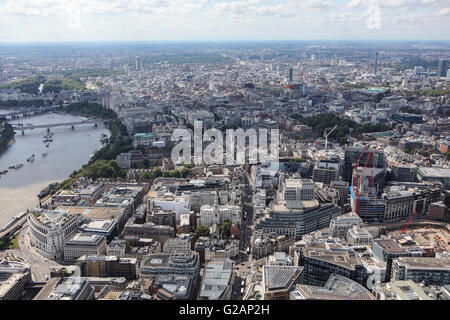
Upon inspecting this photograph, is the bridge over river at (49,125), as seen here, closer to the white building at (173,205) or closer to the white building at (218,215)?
the white building at (173,205)

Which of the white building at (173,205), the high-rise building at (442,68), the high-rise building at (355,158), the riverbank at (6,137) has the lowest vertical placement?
the riverbank at (6,137)

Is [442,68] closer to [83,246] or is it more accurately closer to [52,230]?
[83,246]

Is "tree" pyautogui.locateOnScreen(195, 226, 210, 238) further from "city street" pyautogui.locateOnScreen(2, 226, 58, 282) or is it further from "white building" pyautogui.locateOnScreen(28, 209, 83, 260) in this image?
"city street" pyautogui.locateOnScreen(2, 226, 58, 282)

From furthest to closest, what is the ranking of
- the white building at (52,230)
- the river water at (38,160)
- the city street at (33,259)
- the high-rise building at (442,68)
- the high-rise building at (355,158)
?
the high-rise building at (442,68) → the high-rise building at (355,158) → the river water at (38,160) → the white building at (52,230) → the city street at (33,259)

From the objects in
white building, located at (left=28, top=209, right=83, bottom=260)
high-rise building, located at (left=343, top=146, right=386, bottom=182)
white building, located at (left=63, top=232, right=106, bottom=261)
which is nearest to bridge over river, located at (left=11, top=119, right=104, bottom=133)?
white building, located at (left=28, top=209, right=83, bottom=260)

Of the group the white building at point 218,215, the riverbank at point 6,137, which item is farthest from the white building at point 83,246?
→ the riverbank at point 6,137

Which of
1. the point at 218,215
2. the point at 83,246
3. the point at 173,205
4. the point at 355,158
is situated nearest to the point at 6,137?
the point at 173,205
